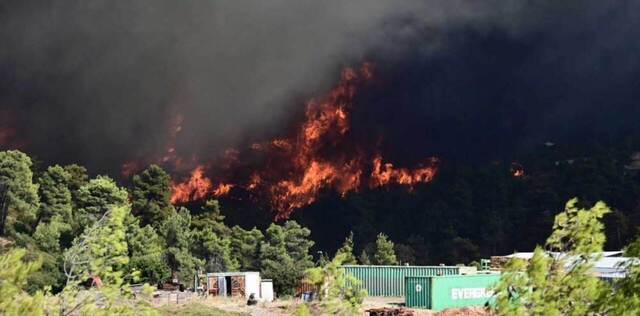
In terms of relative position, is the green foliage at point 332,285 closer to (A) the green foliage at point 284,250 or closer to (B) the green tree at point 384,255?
(A) the green foliage at point 284,250

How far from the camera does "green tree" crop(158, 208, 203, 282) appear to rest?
90.1 metres

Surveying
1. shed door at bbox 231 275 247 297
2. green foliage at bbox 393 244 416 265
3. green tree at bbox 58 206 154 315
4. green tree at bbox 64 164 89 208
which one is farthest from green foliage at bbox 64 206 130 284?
green foliage at bbox 393 244 416 265

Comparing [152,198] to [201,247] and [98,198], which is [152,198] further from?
[98,198]

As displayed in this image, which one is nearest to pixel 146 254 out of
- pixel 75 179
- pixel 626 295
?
pixel 75 179

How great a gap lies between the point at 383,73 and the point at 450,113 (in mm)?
18756

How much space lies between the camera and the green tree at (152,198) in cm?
10512

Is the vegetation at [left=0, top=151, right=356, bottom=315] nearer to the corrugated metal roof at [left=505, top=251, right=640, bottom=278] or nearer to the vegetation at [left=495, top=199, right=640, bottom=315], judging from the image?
the corrugated metal roof at [left=505, top=251, right=640, bottom=278]

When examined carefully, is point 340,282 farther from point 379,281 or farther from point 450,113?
point 450,113

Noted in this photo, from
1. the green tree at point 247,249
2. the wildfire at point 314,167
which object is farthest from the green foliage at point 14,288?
the wildfire at point 314,167

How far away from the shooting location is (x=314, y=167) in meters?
170

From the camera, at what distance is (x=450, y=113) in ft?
589

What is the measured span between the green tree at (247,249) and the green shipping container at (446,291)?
4488cm

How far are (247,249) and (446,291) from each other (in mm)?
49005

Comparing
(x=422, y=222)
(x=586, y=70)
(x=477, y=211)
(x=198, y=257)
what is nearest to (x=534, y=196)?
(x=477, y=211)
